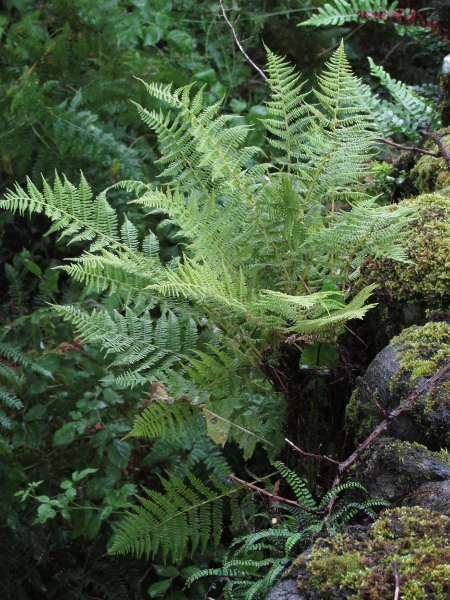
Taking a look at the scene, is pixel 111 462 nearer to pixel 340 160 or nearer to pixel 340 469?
pixel 340 469

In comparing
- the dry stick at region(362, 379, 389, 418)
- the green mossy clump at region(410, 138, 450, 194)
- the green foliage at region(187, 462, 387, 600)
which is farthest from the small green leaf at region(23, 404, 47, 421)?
the green mossy clump at region(410, 138, 450, 194)

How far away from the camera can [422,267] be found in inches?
77.9

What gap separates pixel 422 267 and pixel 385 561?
38.8 inches

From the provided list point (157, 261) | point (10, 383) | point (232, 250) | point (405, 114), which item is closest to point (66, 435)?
point (10, 383)

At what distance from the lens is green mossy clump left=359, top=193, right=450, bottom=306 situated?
6.39ft

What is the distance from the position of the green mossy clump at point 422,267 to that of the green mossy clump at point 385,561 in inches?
30.3

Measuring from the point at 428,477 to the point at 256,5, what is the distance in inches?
160

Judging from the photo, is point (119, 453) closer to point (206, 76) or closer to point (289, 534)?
point (289, 534)

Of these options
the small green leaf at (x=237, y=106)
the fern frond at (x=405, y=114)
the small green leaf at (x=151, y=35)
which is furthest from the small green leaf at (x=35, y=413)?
the small green leaf at (x=151, y=35)

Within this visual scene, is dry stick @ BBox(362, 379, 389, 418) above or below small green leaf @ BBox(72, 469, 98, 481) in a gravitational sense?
above

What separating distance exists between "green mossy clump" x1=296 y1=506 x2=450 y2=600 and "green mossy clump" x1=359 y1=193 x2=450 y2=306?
2.53 feet

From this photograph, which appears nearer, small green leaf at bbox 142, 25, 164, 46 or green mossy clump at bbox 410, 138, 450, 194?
green mossy clump at bbox 410, 138, 450, 194

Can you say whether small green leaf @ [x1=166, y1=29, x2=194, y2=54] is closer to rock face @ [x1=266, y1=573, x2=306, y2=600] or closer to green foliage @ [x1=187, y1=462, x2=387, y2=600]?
green foliage @ [x1=187, y1=462, x2=387, y2=600]

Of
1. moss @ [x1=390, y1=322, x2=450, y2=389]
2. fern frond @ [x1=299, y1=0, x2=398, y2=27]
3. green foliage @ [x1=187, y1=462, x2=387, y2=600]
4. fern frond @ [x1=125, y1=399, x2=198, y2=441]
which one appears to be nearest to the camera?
green foliage @ [x1=187, y1=462, x2=387, y2=600]
